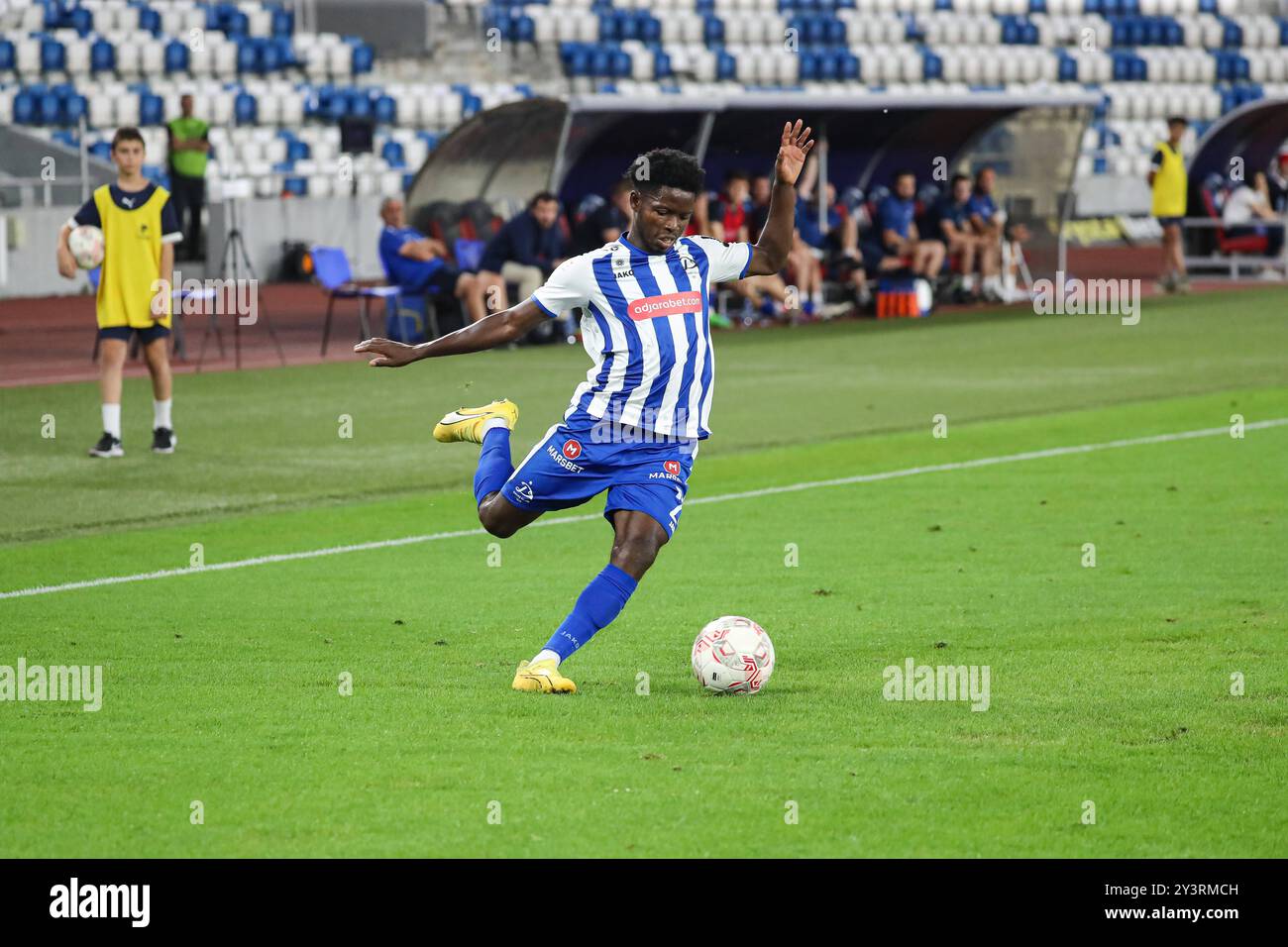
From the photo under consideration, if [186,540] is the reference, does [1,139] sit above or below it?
above

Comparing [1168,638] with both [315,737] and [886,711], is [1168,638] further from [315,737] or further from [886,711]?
[315,737]

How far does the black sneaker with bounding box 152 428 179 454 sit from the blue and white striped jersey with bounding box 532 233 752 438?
703cm

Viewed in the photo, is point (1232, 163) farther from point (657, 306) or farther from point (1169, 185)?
point (657, 306)

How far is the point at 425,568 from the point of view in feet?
30.9

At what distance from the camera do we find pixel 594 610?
6805mm

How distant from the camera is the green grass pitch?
5.30 metres

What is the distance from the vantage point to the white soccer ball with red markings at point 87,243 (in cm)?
1289

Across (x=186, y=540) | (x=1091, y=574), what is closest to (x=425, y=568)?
(x=186, y=540)

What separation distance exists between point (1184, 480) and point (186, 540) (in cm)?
606

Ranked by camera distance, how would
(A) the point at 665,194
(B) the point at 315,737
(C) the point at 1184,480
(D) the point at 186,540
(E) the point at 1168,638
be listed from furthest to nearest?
1. (C) the point at 1184,480
2. (D) the point at 186,540
3. (E) the point at 1168,638
4. (A) the point at 665,194
5. (B) the point at 315,737

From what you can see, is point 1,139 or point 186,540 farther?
point 1,139

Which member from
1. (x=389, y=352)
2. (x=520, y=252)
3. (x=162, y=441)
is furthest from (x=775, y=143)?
(x=389, y=352)

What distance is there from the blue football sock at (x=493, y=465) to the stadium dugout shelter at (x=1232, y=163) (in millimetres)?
23331

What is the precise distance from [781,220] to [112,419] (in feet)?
23.2
